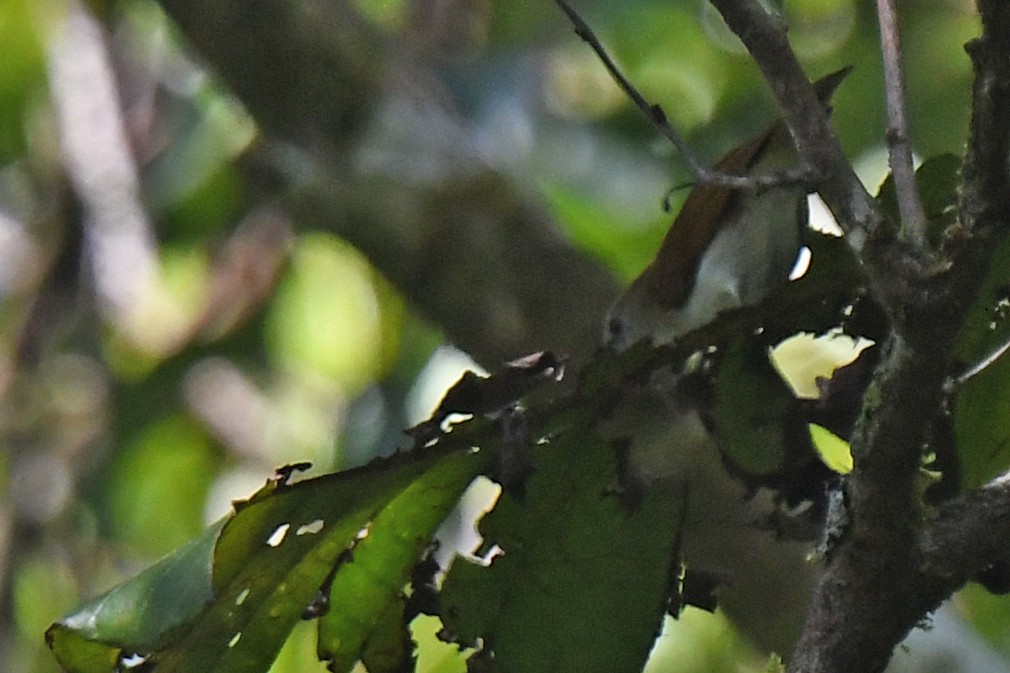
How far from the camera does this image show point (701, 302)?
3.43ft

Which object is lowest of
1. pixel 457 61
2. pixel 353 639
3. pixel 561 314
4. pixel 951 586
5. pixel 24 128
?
pixel 951 586

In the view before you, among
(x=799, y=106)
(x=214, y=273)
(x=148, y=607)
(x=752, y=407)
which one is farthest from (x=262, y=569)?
(x=214, y=273)

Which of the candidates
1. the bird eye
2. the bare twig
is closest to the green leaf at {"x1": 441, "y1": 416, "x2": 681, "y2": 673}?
the bird eye

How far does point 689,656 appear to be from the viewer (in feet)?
5.78

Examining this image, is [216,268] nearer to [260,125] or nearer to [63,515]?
[63,515]

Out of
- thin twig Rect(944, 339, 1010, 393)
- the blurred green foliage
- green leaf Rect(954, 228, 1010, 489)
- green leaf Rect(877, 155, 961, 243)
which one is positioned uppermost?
the blurred green foliage

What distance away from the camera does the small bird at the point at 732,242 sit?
98cm

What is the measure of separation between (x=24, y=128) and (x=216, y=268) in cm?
53

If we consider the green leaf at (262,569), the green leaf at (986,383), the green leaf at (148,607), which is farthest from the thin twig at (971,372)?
the green leaf at (148,607)

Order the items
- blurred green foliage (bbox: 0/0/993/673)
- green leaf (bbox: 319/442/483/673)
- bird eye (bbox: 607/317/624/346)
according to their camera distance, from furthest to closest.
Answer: blurred green foliage (bbox: 0/0/993/673)
bird eye (bbox: 607/317/624/346)
green leaf (bbox: 319/442/483/673)

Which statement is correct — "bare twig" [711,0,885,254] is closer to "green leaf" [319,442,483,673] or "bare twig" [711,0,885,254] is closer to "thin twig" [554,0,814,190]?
"thin twig" [554,0,814,190]

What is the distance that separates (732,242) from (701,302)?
6 centimetres

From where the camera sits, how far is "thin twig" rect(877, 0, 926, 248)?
65 centimetres

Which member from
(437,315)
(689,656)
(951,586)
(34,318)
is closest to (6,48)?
(34,318)
